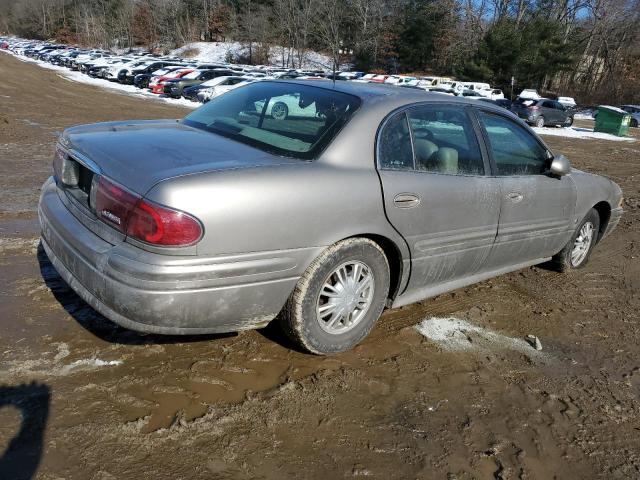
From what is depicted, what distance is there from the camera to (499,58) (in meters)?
45.7

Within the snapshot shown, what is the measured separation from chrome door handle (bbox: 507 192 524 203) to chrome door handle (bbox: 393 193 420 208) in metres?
1.01

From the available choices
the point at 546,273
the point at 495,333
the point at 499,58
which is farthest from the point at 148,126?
the point at 499,58

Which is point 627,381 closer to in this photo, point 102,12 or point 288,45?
point 288,45

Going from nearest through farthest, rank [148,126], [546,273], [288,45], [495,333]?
[148,126] < [495,333] < [546,273] < [288,45]

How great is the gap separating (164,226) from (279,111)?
1.36 m

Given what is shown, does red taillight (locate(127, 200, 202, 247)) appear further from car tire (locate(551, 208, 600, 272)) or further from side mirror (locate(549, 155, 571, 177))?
car tire (locate(551, 208, 600, 272))

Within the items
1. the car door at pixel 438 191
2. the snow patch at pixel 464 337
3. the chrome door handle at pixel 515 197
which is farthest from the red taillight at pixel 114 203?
the chrome door handle at pixel 515 197

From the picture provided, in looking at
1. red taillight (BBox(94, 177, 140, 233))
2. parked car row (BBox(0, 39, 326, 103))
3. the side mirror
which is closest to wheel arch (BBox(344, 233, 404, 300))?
red taillight (BBox(94, 177, 140, 233))

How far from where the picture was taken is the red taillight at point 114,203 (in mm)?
2586

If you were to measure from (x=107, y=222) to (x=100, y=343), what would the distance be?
0.85 meters

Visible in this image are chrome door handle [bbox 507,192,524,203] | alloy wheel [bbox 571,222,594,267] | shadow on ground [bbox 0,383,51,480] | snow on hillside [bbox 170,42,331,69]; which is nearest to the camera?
shadow on ground [bbox 0,383,51,480]

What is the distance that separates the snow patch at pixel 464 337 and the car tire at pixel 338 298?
58cm

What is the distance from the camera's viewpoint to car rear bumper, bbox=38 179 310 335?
252cm

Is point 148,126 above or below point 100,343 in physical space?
above
